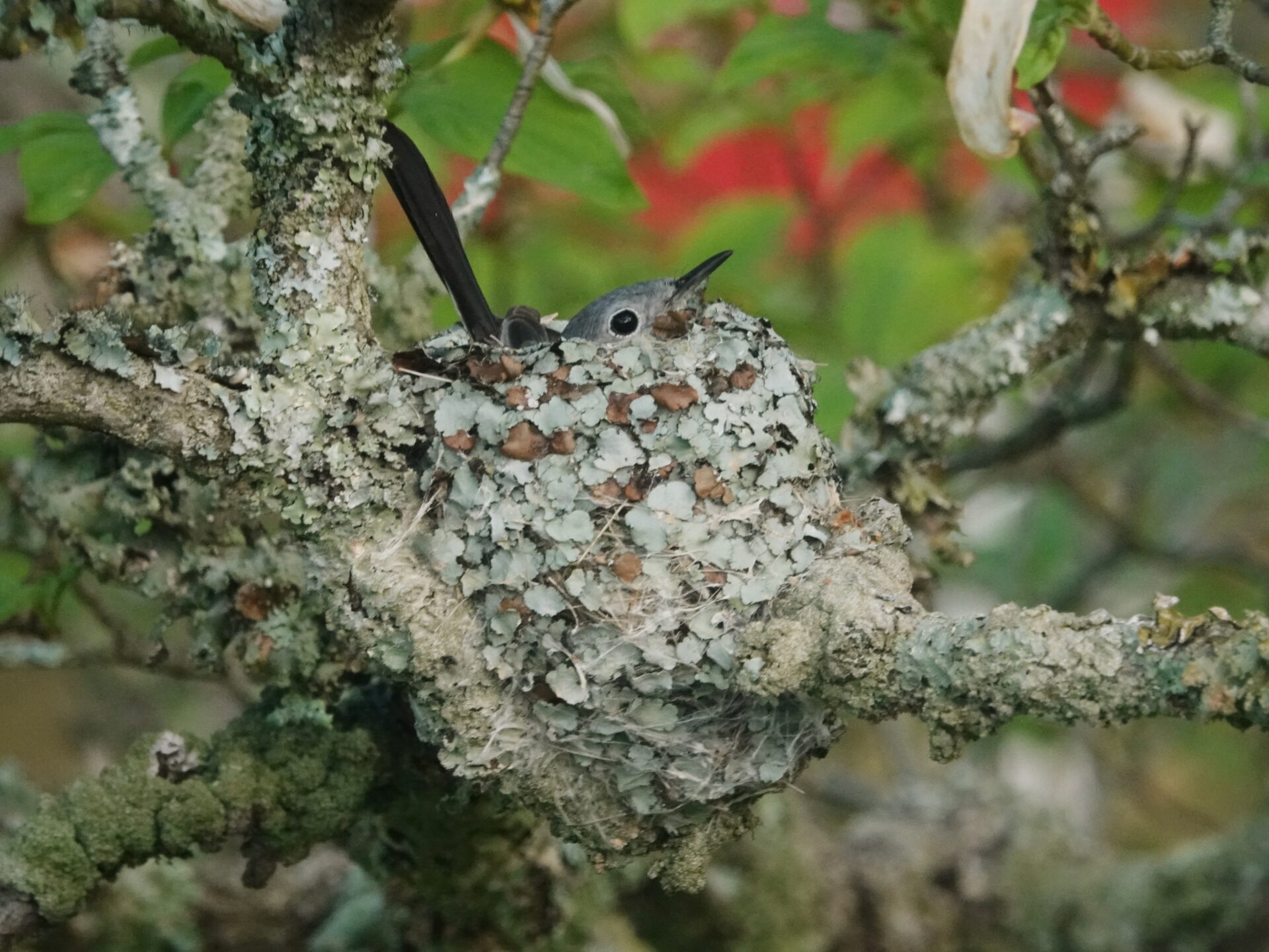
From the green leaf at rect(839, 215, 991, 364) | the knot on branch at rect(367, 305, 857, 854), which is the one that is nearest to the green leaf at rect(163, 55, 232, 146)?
the knot on branch at rect(367, 305, 857, 854)

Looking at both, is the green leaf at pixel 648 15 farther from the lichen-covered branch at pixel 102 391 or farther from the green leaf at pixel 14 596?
the green leaf at pixel 14 596

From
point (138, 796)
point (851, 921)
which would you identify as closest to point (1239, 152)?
point (851, 921)

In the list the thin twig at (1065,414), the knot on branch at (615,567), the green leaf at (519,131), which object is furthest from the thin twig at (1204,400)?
the green leaf at (519,131)

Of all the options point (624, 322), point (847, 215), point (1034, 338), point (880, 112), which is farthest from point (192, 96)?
point (847, 215)

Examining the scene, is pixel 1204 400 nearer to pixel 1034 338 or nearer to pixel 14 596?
pixel 1034 338

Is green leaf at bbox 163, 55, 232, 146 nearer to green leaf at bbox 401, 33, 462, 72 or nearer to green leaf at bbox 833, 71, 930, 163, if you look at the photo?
green leaf at bbox 401, 33, 462, 72
